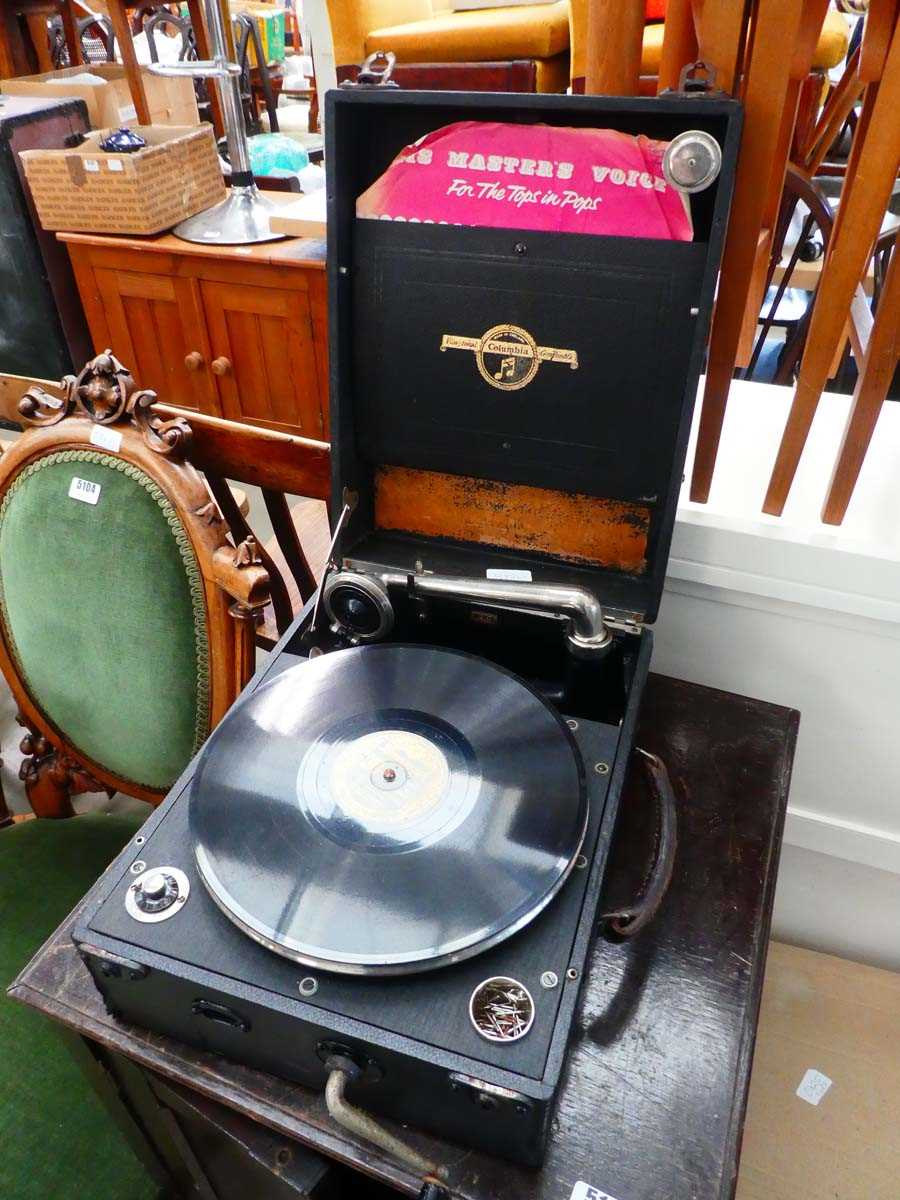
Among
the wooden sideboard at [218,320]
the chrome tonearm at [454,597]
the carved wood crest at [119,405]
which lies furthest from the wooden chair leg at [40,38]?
the chrome tonearm at [454,597]

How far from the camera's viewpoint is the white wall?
108cm

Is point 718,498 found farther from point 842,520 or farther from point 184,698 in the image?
point 184,698

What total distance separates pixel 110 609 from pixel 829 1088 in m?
1.36

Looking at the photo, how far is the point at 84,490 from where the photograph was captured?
1.08m

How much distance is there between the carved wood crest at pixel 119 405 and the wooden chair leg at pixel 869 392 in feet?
2.70

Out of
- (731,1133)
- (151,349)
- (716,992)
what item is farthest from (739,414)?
(151,349)

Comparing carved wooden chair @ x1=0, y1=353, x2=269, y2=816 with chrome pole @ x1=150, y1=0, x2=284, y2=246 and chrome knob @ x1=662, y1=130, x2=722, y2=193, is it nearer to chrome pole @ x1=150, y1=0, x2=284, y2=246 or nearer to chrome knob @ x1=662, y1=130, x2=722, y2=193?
chrome knob @ x1=662, y1=130, x2=722, y2=193

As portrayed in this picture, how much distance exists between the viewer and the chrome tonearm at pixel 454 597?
940 mm

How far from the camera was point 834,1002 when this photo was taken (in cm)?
143

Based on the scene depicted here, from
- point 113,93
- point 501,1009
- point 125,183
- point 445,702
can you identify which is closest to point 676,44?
point 445,702

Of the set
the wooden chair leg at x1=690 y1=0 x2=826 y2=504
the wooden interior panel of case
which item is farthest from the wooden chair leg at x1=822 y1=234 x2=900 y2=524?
the wooden interior panel of case

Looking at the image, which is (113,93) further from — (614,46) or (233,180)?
(614,46)

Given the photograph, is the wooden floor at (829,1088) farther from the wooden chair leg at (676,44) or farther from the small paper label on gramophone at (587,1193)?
the wooden chair leg at (676,44)

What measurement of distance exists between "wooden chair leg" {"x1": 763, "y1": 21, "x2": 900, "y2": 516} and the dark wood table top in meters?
0.45
